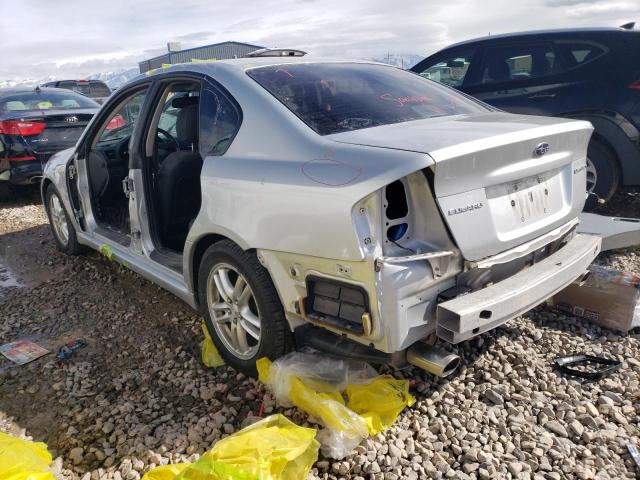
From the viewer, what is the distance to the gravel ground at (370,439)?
223 centimetres

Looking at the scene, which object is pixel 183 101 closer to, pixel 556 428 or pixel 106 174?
pixel 106 174

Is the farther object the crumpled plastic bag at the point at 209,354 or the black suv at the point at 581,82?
the black suv at the point at 581,82

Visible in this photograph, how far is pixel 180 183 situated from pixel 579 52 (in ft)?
13.6

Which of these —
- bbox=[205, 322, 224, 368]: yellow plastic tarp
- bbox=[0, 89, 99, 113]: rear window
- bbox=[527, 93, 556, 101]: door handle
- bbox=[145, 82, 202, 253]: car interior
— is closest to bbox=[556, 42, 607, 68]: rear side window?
bbox=[527, 93, 556, 101]: door handle

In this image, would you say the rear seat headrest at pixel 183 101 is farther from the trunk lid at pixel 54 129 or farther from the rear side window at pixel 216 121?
the trunk lid at pixel 54 129

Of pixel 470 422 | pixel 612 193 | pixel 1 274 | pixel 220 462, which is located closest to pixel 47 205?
pixel 1 274

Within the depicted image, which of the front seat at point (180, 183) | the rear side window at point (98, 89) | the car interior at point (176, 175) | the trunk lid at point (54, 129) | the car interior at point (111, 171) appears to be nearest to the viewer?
the car interior at point (176, 175)

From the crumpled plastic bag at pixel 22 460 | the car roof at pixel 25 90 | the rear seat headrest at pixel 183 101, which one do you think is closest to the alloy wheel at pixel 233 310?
the crumpled plastic bag at pixel 22 460

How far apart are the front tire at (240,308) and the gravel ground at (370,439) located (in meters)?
0.18

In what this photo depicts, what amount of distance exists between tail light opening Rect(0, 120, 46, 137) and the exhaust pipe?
6.51 metres

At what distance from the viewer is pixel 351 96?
8.91 ft

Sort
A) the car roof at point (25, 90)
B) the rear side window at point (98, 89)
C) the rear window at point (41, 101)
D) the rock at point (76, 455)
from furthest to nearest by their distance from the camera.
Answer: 1. the rear side window at point (98, 89)
2. the car roof at point (25, 90)
3. the rear window at point (41, 101)
4. the rock at point (76, 455)

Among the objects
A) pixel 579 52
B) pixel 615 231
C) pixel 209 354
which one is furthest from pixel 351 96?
pixel 579 52

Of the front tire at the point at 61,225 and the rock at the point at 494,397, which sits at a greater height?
the front tire at the point at 61,225
